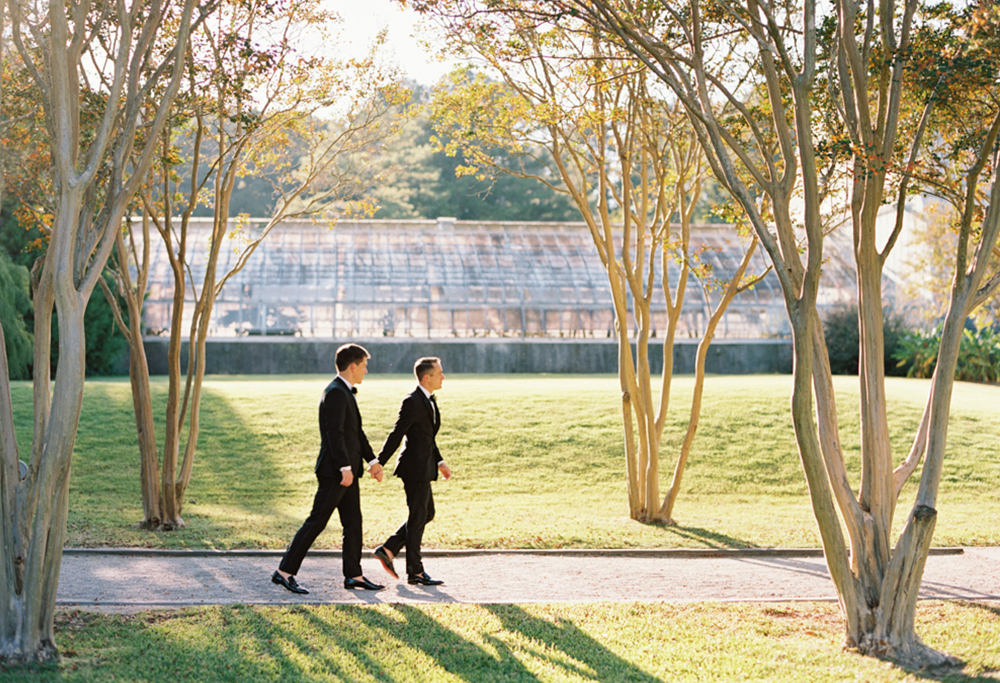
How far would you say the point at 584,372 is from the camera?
26641 mm

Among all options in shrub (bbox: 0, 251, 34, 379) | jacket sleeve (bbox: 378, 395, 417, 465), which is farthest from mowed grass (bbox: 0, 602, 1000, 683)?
shrub (bbox: 0, 251, 34, 379)

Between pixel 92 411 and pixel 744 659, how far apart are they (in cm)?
1291

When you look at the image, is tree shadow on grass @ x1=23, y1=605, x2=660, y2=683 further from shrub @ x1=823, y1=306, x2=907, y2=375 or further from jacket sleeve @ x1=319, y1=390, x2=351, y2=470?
shrub @ x1=823, y1=306, x2=907, y2=375

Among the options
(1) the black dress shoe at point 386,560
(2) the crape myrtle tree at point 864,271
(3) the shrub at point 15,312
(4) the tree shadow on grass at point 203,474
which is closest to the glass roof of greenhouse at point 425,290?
(3) the shrub at point 15,312

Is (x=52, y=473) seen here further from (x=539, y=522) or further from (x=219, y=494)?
(x=219, y=494)

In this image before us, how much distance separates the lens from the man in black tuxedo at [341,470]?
6930 millimetres

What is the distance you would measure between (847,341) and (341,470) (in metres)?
21.5

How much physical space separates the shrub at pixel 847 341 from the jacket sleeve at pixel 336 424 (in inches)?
802

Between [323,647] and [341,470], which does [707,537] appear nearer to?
[341,470]

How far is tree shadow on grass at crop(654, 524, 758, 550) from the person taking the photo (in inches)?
380

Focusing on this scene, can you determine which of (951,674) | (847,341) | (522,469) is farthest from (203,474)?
(847,341)

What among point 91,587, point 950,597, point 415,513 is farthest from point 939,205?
point 91,587

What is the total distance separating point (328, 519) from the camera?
7125mm

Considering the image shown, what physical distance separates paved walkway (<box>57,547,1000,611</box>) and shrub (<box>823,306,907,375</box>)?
55.4 feet
